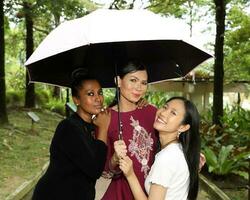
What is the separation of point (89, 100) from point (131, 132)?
0.37 metres

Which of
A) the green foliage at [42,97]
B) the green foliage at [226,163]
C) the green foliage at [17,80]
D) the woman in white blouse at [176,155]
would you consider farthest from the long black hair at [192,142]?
the green foliage at [17,80]

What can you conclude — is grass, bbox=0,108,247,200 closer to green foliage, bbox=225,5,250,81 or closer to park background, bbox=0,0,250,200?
park background, bbox=0,0,250,200

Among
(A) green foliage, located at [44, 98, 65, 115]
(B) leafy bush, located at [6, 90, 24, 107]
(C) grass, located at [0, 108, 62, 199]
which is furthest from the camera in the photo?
(A) green foliage, located at [44, 98, 65, 115]

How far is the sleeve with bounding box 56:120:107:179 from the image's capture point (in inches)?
106

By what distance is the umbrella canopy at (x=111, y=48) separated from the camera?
2.66 m

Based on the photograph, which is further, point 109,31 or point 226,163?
point 226,163

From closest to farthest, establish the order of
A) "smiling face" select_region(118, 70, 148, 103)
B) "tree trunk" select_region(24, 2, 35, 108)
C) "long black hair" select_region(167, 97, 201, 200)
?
"long black hair" select_region(167, 97, 201, 200) < "smiling face" select_region(118, 70, 148, 103) < "tree trunk" select_region(24, 2, 35, 108)

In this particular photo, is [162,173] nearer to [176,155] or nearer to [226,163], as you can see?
[176,155]

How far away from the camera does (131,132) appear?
300 centimetres

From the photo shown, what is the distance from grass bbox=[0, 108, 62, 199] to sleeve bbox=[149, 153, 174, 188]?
4608 mm

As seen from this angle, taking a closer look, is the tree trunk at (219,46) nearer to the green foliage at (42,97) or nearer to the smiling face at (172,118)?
the smiling face at (172,118)

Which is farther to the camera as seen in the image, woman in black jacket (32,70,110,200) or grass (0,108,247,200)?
grass (0,108,247,200)

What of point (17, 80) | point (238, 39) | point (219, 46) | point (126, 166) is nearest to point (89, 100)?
point (126, 166)

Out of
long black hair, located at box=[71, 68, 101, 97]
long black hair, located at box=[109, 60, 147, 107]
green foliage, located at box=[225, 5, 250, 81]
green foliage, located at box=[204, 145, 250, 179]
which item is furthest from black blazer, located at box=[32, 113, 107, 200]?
green foliage, located at box=[225, 5, 250, 81]
